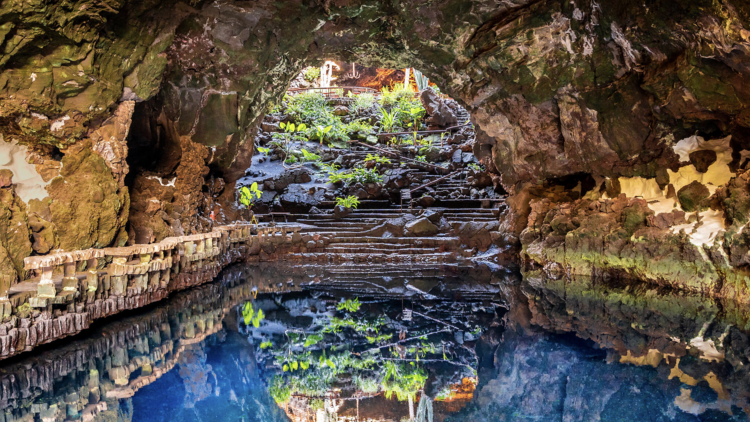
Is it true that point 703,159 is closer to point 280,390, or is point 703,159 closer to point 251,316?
point 251,316

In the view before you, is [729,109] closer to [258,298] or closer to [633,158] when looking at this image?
[633,158]

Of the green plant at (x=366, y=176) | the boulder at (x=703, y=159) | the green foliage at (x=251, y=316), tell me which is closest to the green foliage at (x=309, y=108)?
the green plant at (x=366, y=176)

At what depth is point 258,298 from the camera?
380 inches

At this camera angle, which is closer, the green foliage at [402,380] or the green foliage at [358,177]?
the green foliage at [402,380]

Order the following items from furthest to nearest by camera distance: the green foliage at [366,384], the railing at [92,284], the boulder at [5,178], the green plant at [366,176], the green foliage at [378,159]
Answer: the green foliage at [378,159], the green plant at [366,176], the boulder at [5,178], the railing at [92,284], the green foliage at [366,384]

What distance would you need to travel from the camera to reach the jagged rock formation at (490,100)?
707cm

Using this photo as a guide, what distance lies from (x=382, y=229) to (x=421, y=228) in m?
1.11

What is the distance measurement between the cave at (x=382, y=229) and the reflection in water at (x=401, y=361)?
0.13 ft

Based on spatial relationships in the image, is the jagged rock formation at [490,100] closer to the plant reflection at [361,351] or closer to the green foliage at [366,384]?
the plant reflection at [361,351]

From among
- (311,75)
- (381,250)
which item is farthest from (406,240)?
(311,75)

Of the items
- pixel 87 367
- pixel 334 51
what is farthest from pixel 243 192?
pixel 87 367

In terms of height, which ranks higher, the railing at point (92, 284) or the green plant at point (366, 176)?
the green plant at point (366, 176)

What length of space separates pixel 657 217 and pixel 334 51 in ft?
26.8

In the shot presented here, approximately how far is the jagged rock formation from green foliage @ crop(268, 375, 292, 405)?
3.69 m
